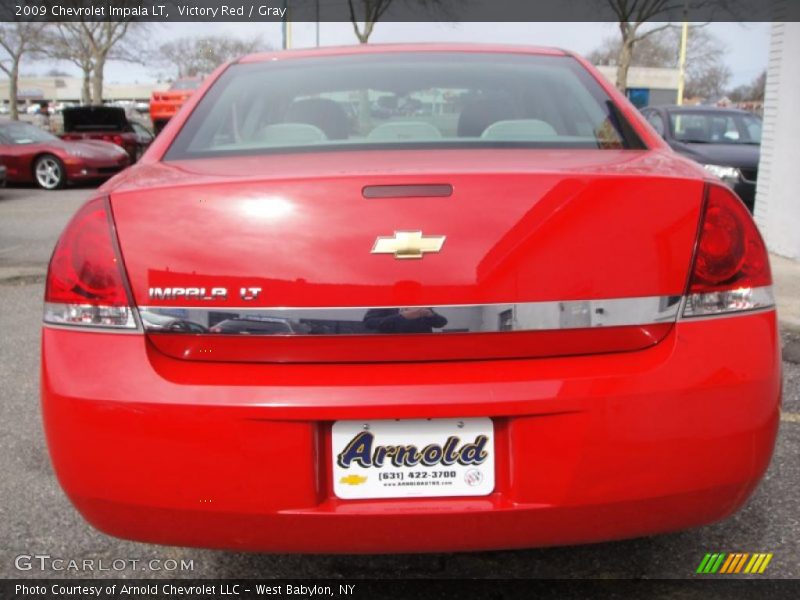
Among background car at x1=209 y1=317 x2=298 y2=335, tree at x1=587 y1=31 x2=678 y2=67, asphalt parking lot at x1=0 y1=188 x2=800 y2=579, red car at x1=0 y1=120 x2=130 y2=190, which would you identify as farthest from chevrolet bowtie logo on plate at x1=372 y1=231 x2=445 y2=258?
tree at x1=587 y1=31 x2=678 y2=67

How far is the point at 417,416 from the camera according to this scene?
166 centimetres

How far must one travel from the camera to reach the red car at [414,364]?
1675 mm

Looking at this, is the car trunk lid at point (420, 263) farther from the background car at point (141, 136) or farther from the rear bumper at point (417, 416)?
the background car at point (141, 136)

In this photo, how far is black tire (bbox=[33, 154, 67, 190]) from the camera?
47.9 feet

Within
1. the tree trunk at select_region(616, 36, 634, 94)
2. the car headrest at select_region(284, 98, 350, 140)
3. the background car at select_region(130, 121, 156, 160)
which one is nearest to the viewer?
the car headrest at select_region(284, 98, 350, 140)

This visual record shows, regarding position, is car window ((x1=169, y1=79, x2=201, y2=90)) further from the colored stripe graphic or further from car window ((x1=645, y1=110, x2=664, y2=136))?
the colored stripe graphic

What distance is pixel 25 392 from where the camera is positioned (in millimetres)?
3871

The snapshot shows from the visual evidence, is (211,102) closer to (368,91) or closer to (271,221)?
(368,91)

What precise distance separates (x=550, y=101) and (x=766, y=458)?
1.31 meters

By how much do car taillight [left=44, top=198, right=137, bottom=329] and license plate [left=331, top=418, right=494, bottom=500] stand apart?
545 mm

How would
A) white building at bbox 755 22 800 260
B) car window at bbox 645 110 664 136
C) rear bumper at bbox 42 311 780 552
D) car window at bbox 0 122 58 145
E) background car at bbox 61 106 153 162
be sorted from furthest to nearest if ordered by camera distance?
background car at bbox 61 106 153 162
car window at bbox 0 122 58 145
car window at bbox 645 110 664 136
white building at bbox 755 22 800 260
rear bumper at bbox 42 311 780 552

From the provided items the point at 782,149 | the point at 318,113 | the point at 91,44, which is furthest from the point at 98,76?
the point at 318,113

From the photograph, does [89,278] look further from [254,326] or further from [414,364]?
[414,364]

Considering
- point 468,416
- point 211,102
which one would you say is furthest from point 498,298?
point 211,102
